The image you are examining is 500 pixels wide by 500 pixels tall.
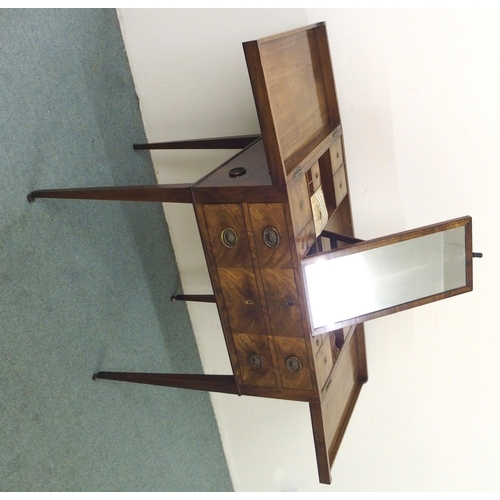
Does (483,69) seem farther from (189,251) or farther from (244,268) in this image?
(189,251)

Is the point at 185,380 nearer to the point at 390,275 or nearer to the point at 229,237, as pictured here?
the point at 229,237

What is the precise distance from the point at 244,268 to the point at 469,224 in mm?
520

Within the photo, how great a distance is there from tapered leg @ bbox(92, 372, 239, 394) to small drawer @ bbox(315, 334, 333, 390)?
0.71 feet

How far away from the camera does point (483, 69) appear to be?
4.29ft

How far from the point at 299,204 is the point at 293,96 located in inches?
10.1

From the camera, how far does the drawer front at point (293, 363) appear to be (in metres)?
1.18

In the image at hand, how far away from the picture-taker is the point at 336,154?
137cm

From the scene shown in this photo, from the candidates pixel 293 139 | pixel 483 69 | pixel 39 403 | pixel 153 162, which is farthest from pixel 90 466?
pixel 483 69

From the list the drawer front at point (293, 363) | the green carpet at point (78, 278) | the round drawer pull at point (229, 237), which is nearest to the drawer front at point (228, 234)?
the round drawer pull at point (229, 237)

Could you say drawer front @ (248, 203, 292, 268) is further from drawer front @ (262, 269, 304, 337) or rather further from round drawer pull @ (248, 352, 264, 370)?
round drawer pull @ (248, 352, 264, 370)

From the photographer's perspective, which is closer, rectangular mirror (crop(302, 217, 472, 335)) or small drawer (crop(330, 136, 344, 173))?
rectangular mirror (crop(302, 217, 472, 335))

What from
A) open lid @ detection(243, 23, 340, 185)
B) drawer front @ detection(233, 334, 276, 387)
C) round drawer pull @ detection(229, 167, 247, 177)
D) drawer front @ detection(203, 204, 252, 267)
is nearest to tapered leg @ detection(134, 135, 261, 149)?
open lid @ detection(243, 23, 340, 185)

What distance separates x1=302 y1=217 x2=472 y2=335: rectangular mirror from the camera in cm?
114

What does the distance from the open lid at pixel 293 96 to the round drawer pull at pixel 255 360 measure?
0.45 meters
